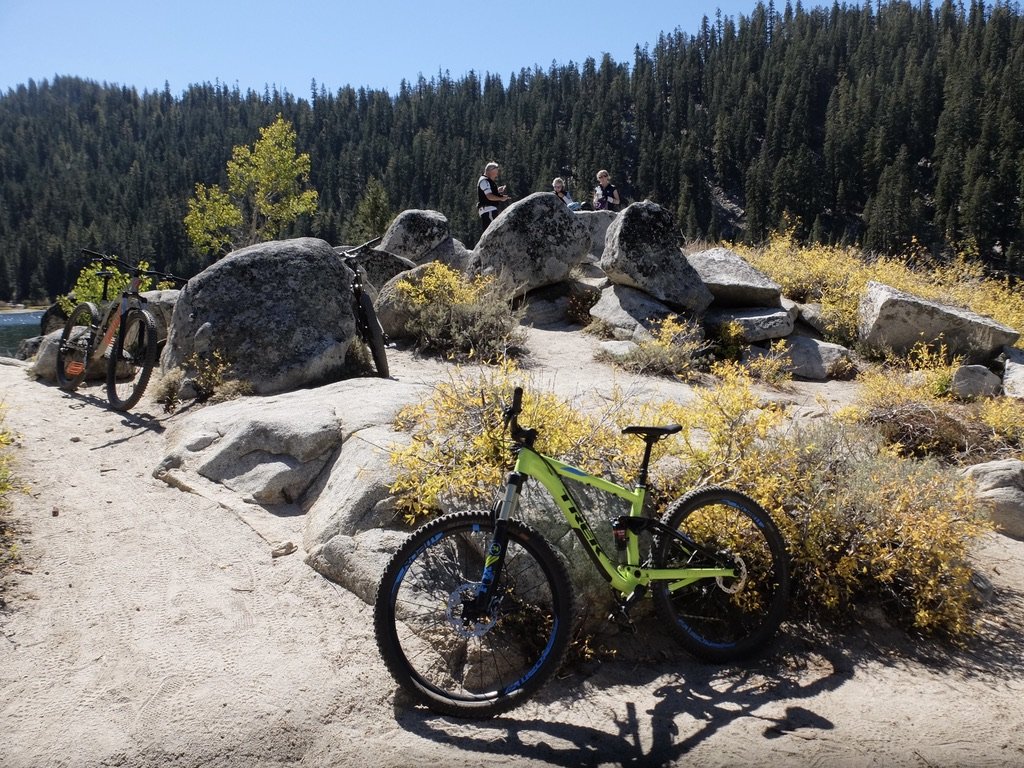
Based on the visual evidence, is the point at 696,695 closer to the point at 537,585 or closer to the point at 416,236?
the point at 537,585

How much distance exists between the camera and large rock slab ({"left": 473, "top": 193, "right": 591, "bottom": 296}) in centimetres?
1303

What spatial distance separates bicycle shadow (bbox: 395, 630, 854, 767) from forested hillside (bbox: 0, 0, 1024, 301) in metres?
67.6

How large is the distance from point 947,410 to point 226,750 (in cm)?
755

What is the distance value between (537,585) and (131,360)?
21.2 ft

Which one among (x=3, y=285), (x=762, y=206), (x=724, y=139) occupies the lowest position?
(x=3, y=285)

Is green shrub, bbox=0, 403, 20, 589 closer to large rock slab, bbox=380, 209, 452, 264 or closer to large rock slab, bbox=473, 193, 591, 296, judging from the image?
large rock slab, bbox=473, 193, 591, 296

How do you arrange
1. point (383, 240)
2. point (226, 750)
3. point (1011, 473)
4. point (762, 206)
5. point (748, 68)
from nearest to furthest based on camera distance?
point (226, 750)
point (1011, 473)
point (383, 240)
point (762, 206)
point (748, 68)

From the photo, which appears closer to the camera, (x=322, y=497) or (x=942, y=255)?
(x=322, y=497)

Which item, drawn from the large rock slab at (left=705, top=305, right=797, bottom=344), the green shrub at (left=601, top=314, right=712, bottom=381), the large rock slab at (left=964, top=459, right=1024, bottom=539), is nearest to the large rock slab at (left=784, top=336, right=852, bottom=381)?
the large rock slab at (left=705, top=305, right=797, bottom=344)

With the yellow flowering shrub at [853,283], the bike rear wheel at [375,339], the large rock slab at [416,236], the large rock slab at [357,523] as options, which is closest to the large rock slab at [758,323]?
the yellow flowering shrub at [853,283]

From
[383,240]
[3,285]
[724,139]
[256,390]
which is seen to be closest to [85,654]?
[256,390]

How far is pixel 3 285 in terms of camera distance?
11438 centimetres

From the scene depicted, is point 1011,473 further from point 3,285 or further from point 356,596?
point 3,285

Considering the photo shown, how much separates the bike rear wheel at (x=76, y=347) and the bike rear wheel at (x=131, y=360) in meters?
0.42
